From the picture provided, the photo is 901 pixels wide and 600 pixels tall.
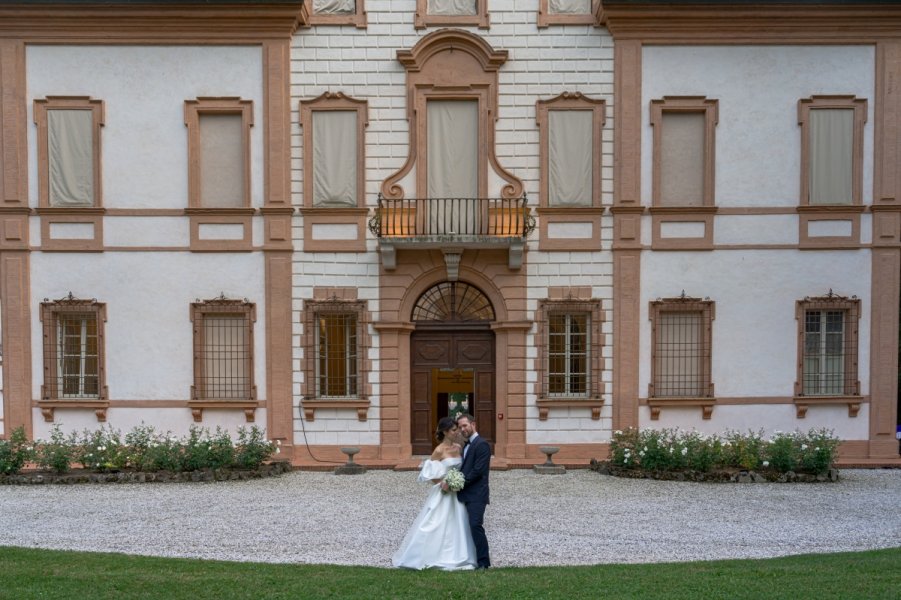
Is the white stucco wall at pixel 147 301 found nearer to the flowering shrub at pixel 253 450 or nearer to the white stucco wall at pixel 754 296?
the flowering shrub at pixel 253 450

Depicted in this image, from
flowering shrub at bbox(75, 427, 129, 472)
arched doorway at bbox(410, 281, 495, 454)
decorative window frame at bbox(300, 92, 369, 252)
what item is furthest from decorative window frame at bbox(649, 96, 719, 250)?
flowering shrub at bbox(75, 427, 129, 472)

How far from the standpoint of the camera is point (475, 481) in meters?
8.47

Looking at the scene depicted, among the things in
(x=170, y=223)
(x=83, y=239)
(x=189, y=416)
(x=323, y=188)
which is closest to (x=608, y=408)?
(x=323, y=188)

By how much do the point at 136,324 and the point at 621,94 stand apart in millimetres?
10234

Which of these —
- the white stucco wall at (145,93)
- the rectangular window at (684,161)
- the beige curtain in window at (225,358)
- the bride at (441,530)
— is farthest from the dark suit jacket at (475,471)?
the white stucco wall at (145,93)

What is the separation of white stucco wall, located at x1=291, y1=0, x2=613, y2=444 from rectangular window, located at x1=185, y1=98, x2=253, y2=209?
3.20 feet

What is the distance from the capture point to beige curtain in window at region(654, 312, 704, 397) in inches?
637

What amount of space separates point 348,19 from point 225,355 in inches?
270

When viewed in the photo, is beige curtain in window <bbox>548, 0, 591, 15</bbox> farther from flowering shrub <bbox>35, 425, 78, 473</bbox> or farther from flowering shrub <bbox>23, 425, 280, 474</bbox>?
flowering shrub <bbox>35, 425, 78, 473</bbox>

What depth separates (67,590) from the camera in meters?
7.58

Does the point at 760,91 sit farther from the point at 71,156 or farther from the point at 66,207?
the point at 66,207

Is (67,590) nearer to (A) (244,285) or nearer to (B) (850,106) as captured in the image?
(A) (244,285)

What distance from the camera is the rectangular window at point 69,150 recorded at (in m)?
15.9

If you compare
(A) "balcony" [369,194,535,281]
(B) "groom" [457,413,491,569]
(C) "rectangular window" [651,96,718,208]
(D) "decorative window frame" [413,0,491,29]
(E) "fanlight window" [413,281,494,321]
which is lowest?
(B) "groom" [457,413,491,569]
